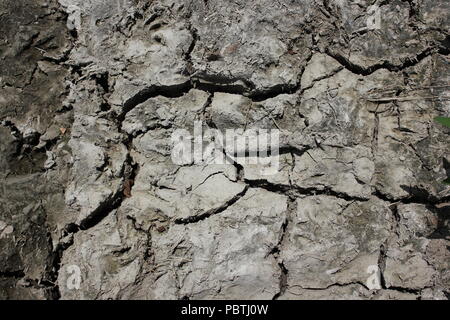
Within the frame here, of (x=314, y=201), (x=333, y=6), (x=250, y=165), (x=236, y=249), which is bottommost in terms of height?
(x=236, y=249)

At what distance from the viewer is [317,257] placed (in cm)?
236

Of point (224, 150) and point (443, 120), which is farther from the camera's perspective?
point (224, 150)

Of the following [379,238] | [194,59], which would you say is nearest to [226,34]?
[194,59]

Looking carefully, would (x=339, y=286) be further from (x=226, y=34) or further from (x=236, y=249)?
(x=226, y=34)

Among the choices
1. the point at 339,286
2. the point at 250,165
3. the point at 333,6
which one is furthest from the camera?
the point at 333,6

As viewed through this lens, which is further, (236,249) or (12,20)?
(12,20)

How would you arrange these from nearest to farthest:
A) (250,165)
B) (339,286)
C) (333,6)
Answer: (339,286) → (250,165) → (333,6)

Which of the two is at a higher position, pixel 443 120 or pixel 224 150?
pixel 443 120

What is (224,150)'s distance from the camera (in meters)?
2.55

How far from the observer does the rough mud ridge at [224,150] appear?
234 centimetres

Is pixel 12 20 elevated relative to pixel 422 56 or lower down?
elevated

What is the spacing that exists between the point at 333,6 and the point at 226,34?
2.07 ft

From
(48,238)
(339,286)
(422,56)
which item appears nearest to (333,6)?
(422,56)

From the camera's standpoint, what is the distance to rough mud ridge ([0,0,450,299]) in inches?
92.3
